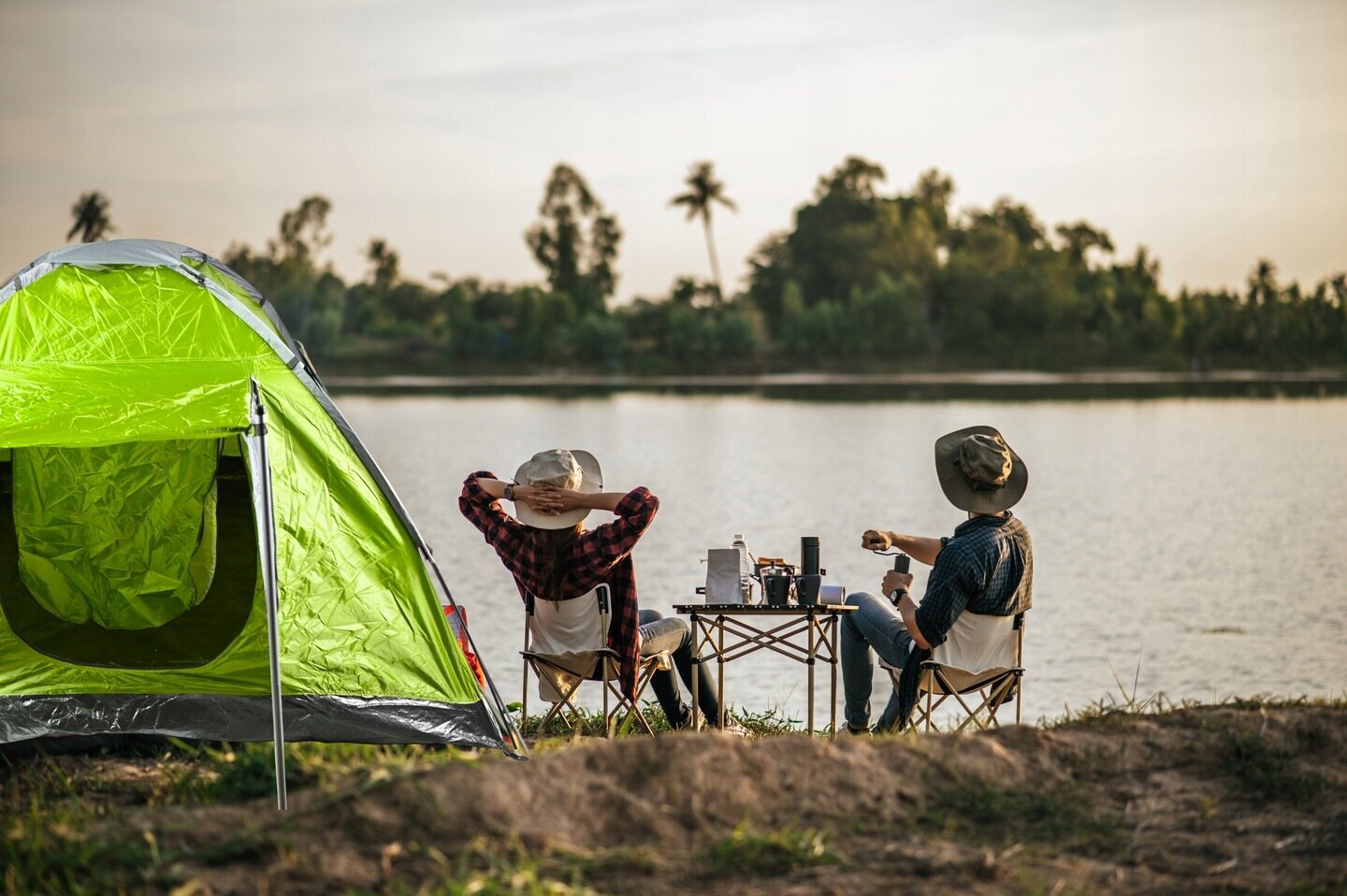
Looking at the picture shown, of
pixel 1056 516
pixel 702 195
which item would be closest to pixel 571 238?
pixel 702 195

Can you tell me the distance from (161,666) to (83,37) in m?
30.6

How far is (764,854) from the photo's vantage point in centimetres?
303

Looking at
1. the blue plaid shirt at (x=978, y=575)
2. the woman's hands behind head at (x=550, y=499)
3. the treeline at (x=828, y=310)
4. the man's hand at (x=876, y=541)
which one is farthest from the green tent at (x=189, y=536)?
the treeline at (x=828, y=310)

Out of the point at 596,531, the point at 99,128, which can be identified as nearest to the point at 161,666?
the point at 596,531

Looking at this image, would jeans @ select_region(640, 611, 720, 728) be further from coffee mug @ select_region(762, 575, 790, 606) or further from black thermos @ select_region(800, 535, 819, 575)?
black thermos @ select_region(800, 535, 819, 575)

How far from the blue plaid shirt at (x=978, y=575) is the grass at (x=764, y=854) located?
1799 millimetres

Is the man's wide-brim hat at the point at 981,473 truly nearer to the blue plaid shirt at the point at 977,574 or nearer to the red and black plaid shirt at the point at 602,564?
the blue plaid shirt at the point at 977,574

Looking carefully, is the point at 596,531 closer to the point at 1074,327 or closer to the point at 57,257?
the point at 57,257

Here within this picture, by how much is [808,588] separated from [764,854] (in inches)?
84.8

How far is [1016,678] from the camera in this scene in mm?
5035

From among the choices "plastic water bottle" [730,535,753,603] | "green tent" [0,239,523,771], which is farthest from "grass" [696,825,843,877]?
"plastic water bottle" [730,535,753,603]

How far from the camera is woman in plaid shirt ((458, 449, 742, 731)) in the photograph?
16.1 feet

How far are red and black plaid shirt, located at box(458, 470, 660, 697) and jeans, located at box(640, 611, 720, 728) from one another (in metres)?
0.08

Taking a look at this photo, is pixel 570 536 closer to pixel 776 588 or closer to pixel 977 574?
pixel 776 588
